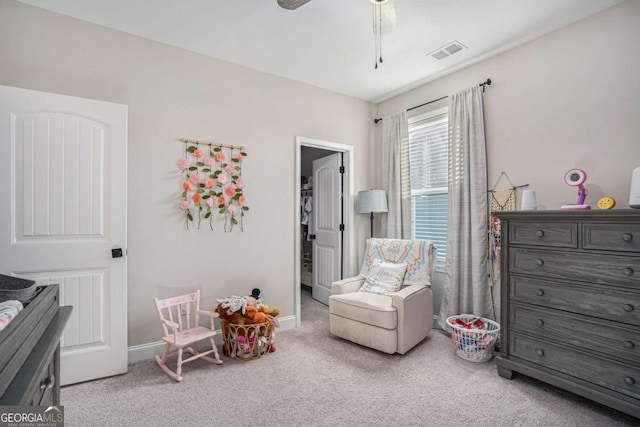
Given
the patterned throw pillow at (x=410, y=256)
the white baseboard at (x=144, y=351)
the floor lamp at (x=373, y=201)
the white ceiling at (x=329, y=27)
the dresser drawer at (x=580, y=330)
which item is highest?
the white ceiling at (x=329, y=27)

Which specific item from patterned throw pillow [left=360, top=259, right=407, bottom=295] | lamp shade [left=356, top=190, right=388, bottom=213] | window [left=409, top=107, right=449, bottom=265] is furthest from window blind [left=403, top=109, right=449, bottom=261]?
patterned throw pillow [left=360, top=259, right=407, bottom=295]

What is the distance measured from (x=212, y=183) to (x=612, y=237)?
2951 mm

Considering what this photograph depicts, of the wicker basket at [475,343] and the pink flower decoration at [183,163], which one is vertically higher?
the pink flower decoration at [183,163]

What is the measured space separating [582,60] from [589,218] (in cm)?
133

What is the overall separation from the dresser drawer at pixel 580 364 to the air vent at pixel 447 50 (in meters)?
2.42

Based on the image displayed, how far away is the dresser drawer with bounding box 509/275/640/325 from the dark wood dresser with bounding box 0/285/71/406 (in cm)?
261

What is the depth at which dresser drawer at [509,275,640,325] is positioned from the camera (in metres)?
1.82

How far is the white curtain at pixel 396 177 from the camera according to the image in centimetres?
372

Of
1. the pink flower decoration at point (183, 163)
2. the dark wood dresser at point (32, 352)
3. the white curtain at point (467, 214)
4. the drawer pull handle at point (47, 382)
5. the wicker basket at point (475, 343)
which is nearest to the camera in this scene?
the dark wood dresser at point (32, 352)

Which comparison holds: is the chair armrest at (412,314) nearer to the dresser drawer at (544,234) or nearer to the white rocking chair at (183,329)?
the dresser drawer at (544,234)

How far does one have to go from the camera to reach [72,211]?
7.47 ft

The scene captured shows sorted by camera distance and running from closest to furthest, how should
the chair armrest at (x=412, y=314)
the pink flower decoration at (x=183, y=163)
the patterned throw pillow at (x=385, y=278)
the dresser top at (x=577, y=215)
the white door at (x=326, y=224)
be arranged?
1. the dresser top at (x=577, y=215)
2. the chair armrest at (x=412, y=314)
3. the pink flower decoration at (x=183, y=163)
4. the patterned throw pillow at (x=385, y=278)
5. the white door at (x=326, y=224)

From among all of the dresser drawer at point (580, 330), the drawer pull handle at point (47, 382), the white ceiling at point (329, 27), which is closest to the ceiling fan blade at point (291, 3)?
the white ceiling at point (329, 27)

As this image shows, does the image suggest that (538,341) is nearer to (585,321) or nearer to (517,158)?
(585,321)
